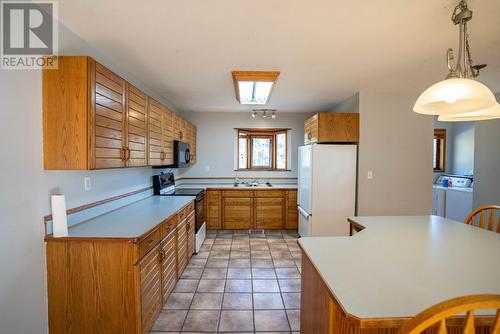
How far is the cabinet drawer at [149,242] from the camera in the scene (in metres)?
1.75

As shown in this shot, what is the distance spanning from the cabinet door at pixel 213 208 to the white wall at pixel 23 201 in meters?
2.96

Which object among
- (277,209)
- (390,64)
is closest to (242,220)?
(277,209)

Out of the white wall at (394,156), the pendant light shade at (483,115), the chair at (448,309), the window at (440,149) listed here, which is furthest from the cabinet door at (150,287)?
the window at (440,149)

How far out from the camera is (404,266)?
1235mm

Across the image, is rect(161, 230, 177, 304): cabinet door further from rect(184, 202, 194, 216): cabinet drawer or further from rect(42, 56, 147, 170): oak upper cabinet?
rect(42, 56, 147, 170): oak upper cabinet

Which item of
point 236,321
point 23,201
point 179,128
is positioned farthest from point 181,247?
point 179,128

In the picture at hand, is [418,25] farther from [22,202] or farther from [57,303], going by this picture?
[57,303]

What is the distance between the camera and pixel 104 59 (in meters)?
2.27

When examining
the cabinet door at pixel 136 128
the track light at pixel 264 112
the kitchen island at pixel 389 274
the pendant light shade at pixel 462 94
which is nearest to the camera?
the kitchen island at pixel 389 274

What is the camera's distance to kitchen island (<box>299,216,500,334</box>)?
3.00ft

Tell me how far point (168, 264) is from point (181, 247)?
45 centimetres

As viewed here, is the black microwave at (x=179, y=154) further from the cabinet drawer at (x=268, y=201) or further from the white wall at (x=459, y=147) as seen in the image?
the white wall at (x=459, y=147)

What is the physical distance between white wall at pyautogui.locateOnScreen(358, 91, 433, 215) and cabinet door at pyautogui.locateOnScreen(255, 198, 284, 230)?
1.58 meters

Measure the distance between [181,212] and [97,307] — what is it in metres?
1.24
